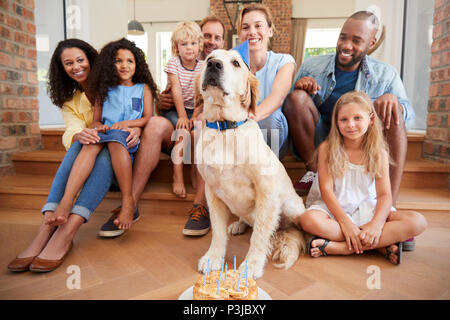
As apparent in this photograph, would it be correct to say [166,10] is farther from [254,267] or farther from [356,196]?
[254,267]

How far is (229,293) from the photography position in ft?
3.08

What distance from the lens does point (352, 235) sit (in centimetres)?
139

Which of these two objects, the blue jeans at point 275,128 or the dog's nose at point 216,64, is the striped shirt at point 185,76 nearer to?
the blue jeans at point 275,128

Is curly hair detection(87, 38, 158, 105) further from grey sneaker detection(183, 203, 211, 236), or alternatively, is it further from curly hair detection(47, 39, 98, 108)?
grey sneaker detection(183, 203, 211, 236)

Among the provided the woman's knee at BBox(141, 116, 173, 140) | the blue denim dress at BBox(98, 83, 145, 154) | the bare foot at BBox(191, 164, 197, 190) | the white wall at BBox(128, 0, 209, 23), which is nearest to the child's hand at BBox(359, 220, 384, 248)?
the bare foot at BBox(191, 164, 197, 190)

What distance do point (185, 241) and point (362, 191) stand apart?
103 cm

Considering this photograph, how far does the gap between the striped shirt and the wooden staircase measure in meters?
0.51

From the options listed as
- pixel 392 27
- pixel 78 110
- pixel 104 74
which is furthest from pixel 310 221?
pixel 392 27

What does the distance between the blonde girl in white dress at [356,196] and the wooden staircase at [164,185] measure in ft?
1.82

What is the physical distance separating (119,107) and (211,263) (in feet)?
4.01

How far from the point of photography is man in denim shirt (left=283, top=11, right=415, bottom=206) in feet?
5.54

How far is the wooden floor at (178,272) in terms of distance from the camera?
1.15m
